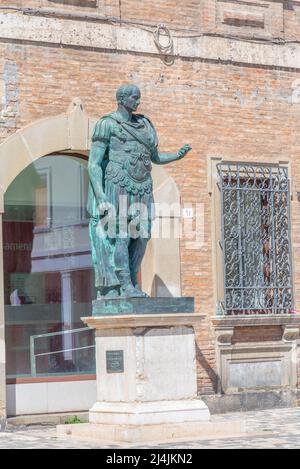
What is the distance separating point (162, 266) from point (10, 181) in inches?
93.4

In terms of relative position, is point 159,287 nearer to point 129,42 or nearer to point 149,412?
point 129,42

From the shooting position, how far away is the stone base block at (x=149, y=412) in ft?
39.5

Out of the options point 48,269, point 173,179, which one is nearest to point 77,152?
point 173,179

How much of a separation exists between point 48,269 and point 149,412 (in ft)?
12.3

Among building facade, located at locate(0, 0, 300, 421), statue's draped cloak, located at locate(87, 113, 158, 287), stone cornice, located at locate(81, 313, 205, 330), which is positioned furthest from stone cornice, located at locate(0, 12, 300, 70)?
stone cornice, located at locate(81, 313, 205, 330)

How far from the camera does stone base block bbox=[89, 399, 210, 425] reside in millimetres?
12031

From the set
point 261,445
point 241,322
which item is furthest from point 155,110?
point 261,445

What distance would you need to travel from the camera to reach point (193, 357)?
12.6 m

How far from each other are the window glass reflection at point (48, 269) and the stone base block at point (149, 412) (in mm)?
2615

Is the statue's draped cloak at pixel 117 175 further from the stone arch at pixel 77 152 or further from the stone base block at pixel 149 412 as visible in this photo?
the stone arch at pixel 77 152

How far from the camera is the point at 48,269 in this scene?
15.3 meters

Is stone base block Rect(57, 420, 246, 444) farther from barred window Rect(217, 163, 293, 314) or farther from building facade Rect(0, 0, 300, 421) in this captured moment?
barred window Rect(217, 163, 293, 314)

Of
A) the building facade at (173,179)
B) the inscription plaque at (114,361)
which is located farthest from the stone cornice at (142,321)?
the building facade at (173,179)
